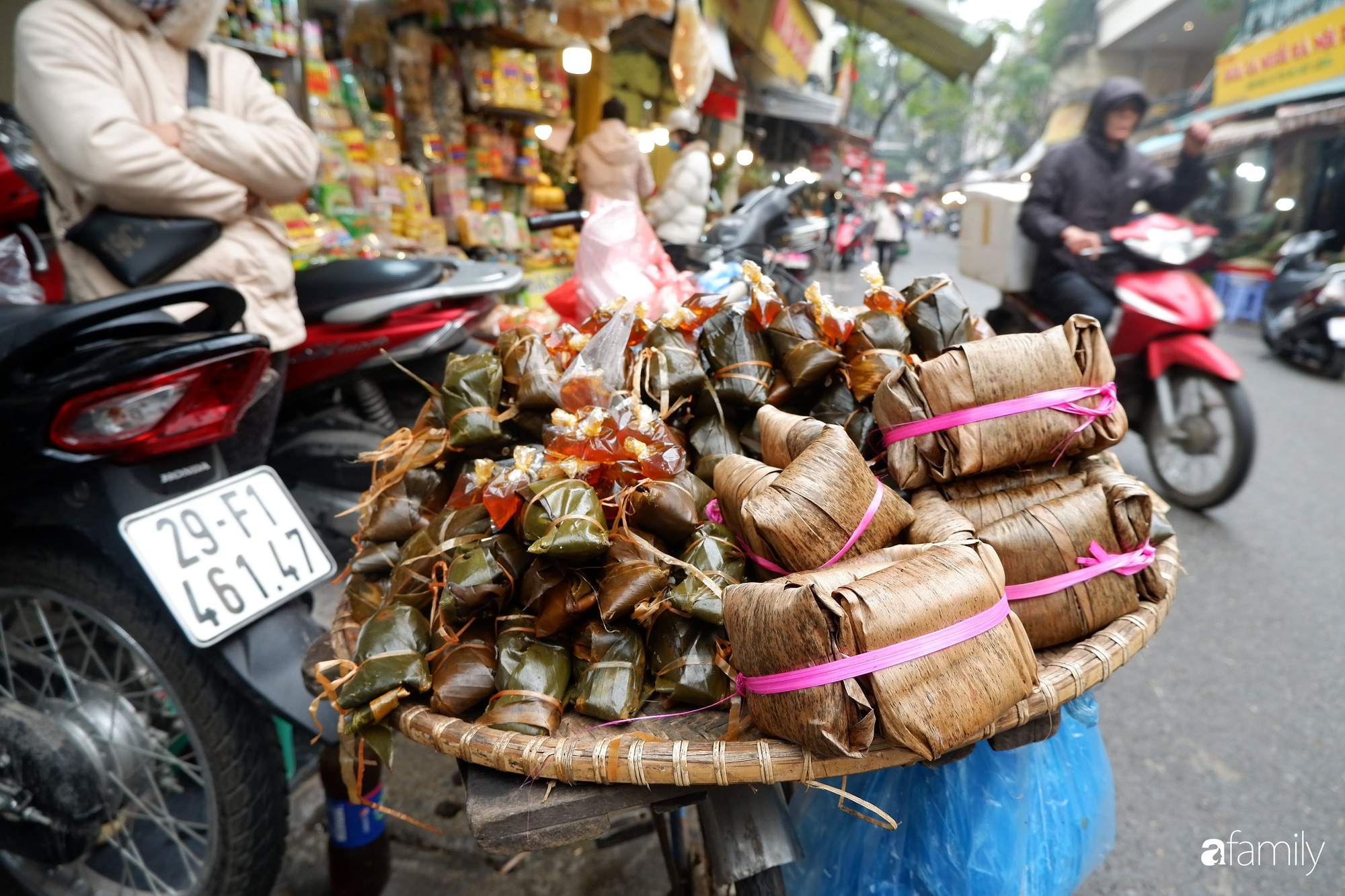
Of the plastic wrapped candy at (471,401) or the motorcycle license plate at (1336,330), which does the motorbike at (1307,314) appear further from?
the plastic wrapped candy at (471,401)

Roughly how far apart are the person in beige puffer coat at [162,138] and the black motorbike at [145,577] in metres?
0.41

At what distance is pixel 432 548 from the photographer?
4.25 feet

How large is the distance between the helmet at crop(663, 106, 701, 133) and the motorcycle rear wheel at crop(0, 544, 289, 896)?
8.79 m

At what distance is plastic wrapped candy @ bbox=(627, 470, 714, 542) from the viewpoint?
1197 millimetres

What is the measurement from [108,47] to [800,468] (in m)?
2.11

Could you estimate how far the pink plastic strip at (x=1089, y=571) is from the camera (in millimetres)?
1152

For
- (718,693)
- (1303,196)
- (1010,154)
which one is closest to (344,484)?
(718,693)

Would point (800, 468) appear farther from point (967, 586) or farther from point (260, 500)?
point (260, 500)

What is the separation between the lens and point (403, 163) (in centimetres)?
554

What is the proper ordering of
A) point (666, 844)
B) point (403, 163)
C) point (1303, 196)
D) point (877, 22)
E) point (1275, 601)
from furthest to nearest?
point (1303, 196), point (877, 22), point (403, 163), point (1275, 601), point (666, 844)

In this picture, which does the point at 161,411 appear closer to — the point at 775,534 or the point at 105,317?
the point at 105,317

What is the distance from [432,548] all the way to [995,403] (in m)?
0.96

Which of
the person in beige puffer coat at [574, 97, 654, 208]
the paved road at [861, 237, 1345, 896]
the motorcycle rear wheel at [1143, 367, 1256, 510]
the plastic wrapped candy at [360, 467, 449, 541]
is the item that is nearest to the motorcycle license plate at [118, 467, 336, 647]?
the plastic wrapped candy at [360, 467, 449, 541]

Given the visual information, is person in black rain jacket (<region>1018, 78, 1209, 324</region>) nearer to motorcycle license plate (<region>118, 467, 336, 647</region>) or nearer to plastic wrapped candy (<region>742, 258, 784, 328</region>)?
plastic wrapped candy (<region>742, 258, 784, 328</region>)
